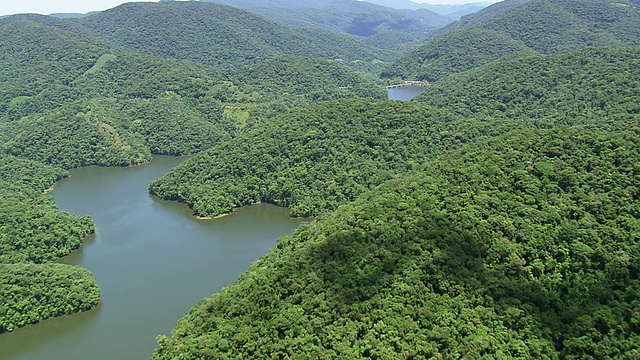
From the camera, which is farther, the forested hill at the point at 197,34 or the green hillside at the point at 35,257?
the forested hill at the point at 197,34

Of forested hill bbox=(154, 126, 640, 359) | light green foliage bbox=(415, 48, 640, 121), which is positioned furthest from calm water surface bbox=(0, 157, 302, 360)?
light green foliage bbox=(415, 48, 640, 121)

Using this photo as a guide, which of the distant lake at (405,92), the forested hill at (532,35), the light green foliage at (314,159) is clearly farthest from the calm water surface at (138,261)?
the forested hill at (532,35)

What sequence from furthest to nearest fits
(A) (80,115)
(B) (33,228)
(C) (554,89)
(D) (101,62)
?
(D) (101,62) < (A) (80,115) < (C) (554,89) < (B) (33,228)

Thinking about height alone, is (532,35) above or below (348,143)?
above

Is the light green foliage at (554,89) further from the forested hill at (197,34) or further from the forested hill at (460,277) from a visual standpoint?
the forested hill at (197,34)

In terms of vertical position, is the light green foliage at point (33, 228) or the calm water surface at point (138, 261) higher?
the light green foliage at point (33, 228)

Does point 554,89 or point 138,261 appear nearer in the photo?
point 138,261

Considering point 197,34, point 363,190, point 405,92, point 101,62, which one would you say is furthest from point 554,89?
point 197,34

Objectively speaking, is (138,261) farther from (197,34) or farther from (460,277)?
(197,34)

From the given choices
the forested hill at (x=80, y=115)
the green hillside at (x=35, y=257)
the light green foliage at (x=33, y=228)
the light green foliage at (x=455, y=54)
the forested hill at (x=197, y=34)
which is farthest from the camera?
the forested hill at (x=197, y=34)
